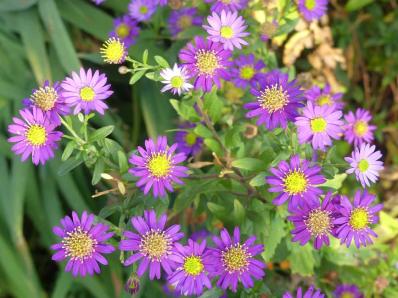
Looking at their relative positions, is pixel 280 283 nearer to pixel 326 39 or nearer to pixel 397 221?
pixel 397 221

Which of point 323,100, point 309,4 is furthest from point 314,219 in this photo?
point 309,4

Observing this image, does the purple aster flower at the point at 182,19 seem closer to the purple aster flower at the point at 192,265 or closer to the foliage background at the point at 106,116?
the foliage background at the point at 106,116

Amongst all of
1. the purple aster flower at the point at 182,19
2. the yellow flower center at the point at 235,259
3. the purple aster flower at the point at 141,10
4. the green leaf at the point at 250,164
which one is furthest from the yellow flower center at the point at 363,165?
the purple aster flower at the point at 141,10

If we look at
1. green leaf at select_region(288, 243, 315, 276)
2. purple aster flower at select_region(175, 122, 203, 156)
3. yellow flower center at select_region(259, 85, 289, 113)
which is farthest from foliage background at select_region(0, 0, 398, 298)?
yellow flower center at select_region(259, 85, 289, 113)

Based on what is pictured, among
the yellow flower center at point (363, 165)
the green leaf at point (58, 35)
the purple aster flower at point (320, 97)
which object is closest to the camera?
the yellow flower center at point (363, 165)

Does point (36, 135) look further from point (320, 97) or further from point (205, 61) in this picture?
point (320, 97)
